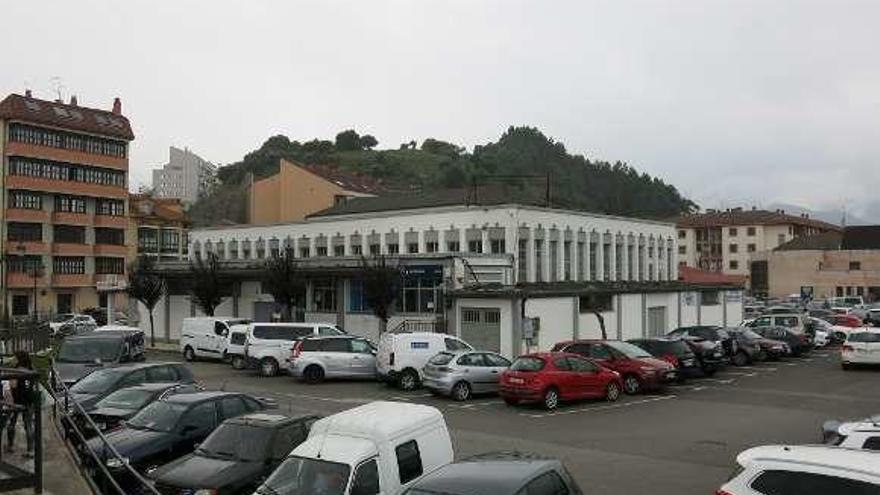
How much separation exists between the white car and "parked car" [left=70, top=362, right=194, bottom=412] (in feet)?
45.7

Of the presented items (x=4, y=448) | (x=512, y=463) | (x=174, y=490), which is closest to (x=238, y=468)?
(x=174, y=490)

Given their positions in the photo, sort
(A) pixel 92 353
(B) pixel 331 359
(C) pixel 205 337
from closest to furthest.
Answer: (A) pixel 92 353
(B) pixel 331 359
(C) pixel 205 337

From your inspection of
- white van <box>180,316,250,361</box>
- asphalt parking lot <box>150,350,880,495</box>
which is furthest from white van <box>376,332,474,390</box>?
white van <box>180,316,250,361</box>

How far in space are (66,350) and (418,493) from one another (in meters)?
20.4

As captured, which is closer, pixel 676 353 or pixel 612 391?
pixel 612 391

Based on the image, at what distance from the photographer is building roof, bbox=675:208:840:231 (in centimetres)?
13400

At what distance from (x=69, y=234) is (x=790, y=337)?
209 feet

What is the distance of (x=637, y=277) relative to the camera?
5969cm

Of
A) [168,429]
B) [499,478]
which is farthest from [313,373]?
[499,478]

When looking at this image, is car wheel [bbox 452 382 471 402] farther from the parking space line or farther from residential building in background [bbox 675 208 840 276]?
residential building in background [bbox 675 208 840 276]

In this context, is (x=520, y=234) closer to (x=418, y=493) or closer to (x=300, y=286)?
(x=300, y=286)

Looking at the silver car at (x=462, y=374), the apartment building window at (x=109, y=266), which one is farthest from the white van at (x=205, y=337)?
the apartment building window at (x=109, y=266)

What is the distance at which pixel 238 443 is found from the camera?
12.4 metres

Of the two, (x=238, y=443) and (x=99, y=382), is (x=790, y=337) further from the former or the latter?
(x=238, y=443)
